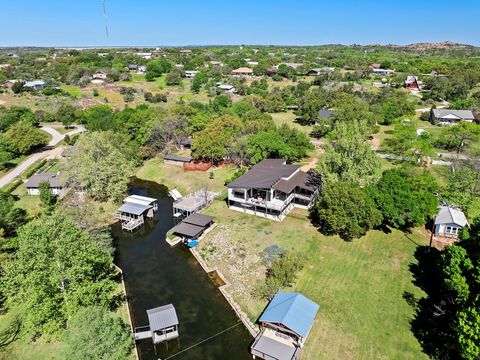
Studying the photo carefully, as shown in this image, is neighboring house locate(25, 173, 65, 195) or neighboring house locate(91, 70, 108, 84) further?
neighboring house locate(91, 70, 108, 84)

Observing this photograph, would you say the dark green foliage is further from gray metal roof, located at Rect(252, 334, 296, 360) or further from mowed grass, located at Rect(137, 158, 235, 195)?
mowed grass, located at Rect(137, 158, 235, 195)

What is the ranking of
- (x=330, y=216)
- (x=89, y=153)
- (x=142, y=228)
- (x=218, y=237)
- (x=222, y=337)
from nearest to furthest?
(x=222, y=337)
(x=330, y=216)
(x=218, y=237)
(x=142, y=228)
(x=89, y=153)

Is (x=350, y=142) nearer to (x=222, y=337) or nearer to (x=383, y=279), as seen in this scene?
(x=383, y=279)

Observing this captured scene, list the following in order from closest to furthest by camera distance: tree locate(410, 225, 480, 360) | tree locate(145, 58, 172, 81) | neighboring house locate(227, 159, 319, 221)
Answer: tree locate(410, 225, 480, 360)
neighboring house locate(227, 159, 319, 221)
tree locate(145, 58, 172, 81)

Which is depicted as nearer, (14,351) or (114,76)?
(14,351)

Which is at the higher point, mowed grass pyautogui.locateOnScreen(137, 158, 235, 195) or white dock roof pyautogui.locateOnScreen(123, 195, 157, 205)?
white dock roof pyautogui.locateOnScreen(123, 195, 157, 205)

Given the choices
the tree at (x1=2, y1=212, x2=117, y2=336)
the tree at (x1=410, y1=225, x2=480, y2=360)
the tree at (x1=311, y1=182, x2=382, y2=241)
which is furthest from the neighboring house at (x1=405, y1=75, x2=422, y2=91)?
the tree at (x1=2, y1=212, x2=117, y2=336)

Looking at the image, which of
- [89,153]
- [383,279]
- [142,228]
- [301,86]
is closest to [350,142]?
[383,279]

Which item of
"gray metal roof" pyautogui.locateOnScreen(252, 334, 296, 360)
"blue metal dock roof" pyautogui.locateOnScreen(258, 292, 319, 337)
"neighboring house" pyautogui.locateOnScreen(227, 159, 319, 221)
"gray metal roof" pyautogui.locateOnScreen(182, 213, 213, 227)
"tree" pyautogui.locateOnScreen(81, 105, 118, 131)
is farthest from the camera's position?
"tree" pyautogui.locateOnScreen(81, 105, 118, 131)
